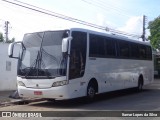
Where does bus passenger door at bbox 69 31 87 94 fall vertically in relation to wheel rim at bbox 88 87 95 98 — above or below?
A: above

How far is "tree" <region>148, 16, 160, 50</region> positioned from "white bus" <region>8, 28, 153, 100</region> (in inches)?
1540

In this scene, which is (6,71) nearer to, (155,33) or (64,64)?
(64,64)

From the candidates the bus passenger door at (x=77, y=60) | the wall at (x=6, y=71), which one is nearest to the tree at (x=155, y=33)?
the wall at (x=6, y=71)

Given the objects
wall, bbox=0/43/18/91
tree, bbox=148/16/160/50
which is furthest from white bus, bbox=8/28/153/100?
tree, bbox=148/16/160/50

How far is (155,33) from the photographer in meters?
56.0

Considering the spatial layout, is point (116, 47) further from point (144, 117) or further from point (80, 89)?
point (144, 117)

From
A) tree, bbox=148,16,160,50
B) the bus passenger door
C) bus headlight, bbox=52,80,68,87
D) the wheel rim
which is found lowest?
the wheel rim

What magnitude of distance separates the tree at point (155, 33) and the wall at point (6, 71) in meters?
36.3

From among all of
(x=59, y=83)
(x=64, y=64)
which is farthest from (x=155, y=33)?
(x=59, y=83)

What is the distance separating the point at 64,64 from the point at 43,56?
1.00 meters

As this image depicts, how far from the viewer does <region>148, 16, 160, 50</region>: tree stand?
55688mm

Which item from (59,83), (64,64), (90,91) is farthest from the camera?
(90,91)

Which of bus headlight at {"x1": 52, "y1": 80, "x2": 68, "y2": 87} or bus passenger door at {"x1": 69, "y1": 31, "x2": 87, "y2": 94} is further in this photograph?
bus passenger door at {"x1": 69, "y1": 31, "x2": 87, "y2": 94}

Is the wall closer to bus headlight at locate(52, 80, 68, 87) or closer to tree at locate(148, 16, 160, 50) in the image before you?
bus headlight at locate(52, 80, 68, 87)
